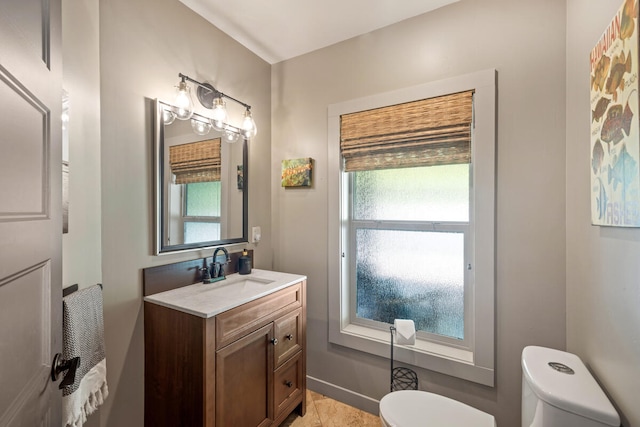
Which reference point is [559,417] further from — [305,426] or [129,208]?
[129,208]

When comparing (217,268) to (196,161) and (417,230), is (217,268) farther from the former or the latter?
(417,230)

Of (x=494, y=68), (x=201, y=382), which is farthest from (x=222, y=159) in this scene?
(x=494, y=68)

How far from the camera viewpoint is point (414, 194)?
5.94 feet

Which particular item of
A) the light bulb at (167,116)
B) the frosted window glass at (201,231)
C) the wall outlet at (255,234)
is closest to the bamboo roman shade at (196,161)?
the light bulb at (167,116)

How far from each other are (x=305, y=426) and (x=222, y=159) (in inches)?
70.8

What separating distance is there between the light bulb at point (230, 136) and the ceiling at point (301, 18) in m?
0.69

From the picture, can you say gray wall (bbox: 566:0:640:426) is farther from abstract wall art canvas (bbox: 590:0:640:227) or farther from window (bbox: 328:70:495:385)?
window (bbox: 328:70:495:385)

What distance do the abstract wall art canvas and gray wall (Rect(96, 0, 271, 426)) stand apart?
1890mm

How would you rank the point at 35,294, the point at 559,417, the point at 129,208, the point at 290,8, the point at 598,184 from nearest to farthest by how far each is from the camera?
the point at 35,294
the point at 559,417
the point at 598,184
the point at 129,208
the point at 290,8

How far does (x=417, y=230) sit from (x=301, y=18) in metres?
1.57

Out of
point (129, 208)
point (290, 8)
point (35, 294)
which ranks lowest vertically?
point (35, 294)

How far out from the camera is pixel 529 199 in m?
1.42

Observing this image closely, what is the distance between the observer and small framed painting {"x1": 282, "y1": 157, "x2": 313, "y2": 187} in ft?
6.75

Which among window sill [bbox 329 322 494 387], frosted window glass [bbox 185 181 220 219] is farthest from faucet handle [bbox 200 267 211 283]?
window sill [bbox 329 322 494 387]
